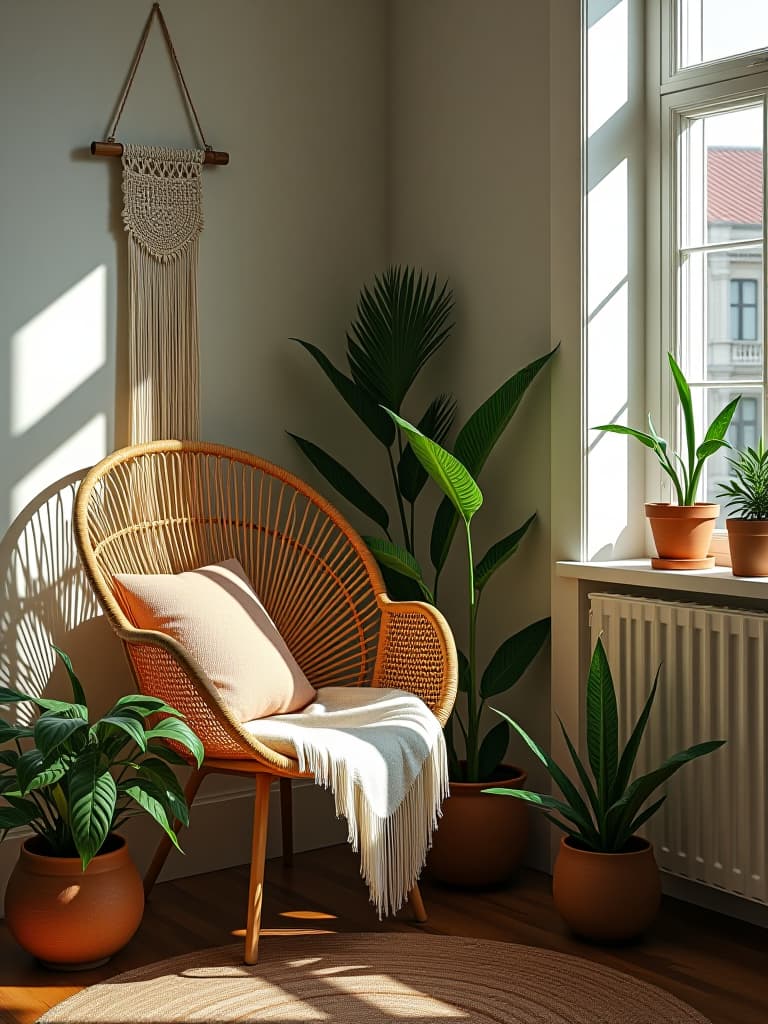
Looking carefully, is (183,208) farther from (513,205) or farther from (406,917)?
(406,917)

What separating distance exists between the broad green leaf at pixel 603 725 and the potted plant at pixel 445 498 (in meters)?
0.37

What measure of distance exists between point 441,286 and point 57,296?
1.05 metres

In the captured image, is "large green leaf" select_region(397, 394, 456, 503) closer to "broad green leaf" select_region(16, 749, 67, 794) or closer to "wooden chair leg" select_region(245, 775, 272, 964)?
"wooden chair leg" select_region(245, 775, 272, 964)

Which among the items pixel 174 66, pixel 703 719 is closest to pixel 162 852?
pixel 703 719

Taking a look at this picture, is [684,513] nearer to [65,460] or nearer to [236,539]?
[236,539]

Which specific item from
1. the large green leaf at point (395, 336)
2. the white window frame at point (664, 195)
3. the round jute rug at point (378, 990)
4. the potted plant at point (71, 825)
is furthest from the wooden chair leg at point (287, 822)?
the white window frame at point (664, 195)

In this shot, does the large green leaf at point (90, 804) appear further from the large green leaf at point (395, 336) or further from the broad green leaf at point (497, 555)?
the large green leaf at point (395, 336)

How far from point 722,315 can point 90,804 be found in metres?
1.79

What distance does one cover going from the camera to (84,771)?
2.26 metres

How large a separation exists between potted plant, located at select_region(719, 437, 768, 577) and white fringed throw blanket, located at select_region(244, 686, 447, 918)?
75 centimetres

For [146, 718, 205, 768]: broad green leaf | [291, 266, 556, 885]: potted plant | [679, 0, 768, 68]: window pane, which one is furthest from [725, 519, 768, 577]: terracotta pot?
[146, 718, 205, 768]: broad green leaf

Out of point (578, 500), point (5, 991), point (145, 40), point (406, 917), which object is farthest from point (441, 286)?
point (5, 991)

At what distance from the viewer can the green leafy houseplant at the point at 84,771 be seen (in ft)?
7.23

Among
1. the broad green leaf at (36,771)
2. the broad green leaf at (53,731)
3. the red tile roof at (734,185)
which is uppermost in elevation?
the red tile roof at (734,185)
